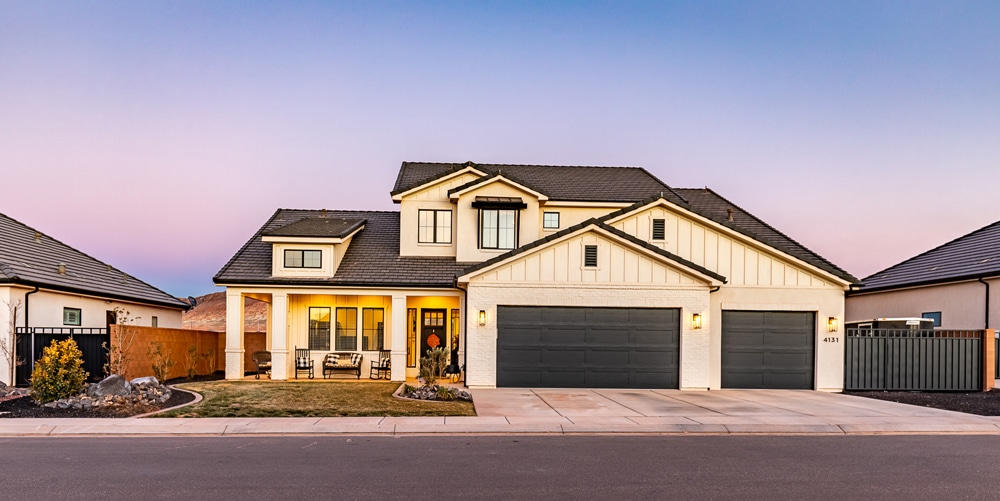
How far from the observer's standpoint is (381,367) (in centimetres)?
2228

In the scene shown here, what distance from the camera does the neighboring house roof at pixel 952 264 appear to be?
22578mm

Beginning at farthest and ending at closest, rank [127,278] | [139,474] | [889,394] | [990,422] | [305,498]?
[127,278], [889,394], [990,422], [139,474], [305,498]

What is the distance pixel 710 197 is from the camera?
2748 cm

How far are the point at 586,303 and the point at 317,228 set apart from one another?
958 cm

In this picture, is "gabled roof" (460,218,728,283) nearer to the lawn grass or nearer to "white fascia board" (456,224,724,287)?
"white fascia board" (456,224,724,287)

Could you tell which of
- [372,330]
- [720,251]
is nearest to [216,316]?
[372,330]

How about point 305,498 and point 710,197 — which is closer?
point 305,498

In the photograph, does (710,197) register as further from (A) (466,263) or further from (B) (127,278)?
(B) (127,278)

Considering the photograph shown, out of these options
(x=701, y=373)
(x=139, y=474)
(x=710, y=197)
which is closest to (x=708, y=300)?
(x=701, y=373)

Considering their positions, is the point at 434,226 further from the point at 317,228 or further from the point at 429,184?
the point at 317,228

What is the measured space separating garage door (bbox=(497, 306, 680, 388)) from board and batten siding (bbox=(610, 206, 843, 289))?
2.30m

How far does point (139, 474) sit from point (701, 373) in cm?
1530

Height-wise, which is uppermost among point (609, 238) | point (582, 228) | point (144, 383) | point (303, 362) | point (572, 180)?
point (572, 180)

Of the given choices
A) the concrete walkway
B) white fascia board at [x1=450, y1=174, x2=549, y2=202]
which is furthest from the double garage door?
white fascia board at [x1=450, y1=174, x2=549, y2=202]
